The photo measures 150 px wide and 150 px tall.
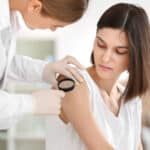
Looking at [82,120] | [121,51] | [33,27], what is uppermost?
[33,27]

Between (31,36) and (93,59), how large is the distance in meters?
1.96

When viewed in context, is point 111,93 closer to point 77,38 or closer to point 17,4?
point 17,4

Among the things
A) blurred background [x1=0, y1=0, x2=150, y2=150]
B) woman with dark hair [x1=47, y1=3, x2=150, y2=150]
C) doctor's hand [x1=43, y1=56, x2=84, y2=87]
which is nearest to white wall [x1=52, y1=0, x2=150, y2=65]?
blurred background [x1=0, y1=0, x2=150, y2=150]

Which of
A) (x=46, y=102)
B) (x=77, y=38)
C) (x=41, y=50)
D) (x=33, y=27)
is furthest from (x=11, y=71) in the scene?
(x=77, y=38)

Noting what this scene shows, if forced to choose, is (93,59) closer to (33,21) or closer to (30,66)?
(30,66)

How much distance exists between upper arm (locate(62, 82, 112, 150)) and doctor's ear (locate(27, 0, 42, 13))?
0.32 meters

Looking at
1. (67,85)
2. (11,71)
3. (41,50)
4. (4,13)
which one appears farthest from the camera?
(41,50)

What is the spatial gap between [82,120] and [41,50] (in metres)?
2.23

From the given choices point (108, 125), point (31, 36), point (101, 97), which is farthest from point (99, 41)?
point (31, 36)

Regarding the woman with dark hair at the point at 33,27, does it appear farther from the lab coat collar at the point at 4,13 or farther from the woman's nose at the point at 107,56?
the woman's nose at the point at 107,56

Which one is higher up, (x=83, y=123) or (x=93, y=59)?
(x=93, y=59)

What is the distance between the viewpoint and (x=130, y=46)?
1576 millimetres

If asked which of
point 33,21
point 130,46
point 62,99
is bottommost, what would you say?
point 62,99

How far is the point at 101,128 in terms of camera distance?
1.53 meters
